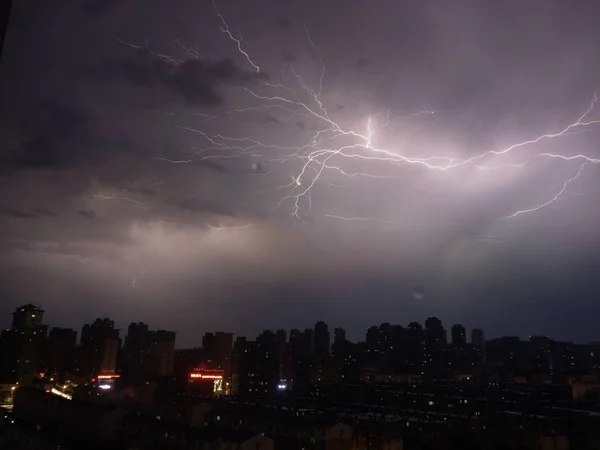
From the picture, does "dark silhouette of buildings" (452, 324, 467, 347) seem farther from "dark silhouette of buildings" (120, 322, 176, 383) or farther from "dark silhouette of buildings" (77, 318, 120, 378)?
"dark silhouette of buildings" (77, 318, 120, 378)

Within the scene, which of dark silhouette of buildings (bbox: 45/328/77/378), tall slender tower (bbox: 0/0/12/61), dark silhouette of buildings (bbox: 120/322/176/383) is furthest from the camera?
dark silhouette of buildings (bbox: 45/328/77/378)

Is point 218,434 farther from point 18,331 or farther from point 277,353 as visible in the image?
point 18,331

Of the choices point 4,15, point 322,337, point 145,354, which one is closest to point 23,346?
point 145,354

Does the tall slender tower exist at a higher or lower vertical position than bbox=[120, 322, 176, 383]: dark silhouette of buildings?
higher

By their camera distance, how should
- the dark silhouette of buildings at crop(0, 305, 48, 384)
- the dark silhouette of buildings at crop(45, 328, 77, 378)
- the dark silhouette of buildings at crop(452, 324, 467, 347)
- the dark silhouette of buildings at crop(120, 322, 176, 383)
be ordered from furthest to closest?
the dark silhouette of buildings at crop(452, 324, 467, 347)
the dark silhouette of buildings at crop(45, 328, 77, 378)
the dark silhouette of buildings at crop(120, 322, 176, 383)
the dark silhouette of buildings at crop(0, 305, 48, 384)

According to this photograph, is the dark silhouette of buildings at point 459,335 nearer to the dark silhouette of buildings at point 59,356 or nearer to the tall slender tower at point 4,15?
the dark silhouette of buildings at point 59,356

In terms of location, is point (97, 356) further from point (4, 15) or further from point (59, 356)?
point (4, 15)

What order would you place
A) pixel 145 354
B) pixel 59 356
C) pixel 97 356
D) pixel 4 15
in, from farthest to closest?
1. pixel 145 354
2. pixel 59 356
3. pixel 97 356
4. pixel 4 15

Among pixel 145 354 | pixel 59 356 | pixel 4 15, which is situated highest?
pixel 4 15

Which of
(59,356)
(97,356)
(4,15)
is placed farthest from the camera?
(59,356)

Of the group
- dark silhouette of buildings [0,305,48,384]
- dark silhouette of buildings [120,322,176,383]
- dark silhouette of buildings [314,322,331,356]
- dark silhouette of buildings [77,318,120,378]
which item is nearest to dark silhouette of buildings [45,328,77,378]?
dark silhouette of buildings [0,305,48,384]

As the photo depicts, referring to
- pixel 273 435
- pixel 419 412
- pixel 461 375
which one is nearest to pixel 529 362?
pixel 461 375
